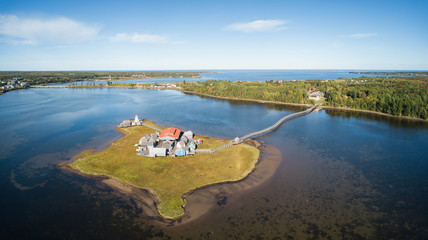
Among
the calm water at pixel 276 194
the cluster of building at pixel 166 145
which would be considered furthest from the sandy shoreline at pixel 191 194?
the cluster of building at pixel 166 145

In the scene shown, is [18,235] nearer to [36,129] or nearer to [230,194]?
[230,194]

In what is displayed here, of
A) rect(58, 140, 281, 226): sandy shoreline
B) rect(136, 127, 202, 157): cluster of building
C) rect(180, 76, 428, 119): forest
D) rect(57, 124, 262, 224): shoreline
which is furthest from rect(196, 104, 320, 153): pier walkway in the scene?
rect(180, 76, 428, 119): forest

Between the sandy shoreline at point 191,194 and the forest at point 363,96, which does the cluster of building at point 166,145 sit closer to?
the sandy shoreline at point 191,194

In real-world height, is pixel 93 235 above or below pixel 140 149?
below

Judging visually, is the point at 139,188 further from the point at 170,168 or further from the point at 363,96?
the point at 363,96

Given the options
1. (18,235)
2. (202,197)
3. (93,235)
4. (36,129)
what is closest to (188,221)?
(202,197)

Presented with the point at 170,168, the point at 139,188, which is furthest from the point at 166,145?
the point at 139,188
